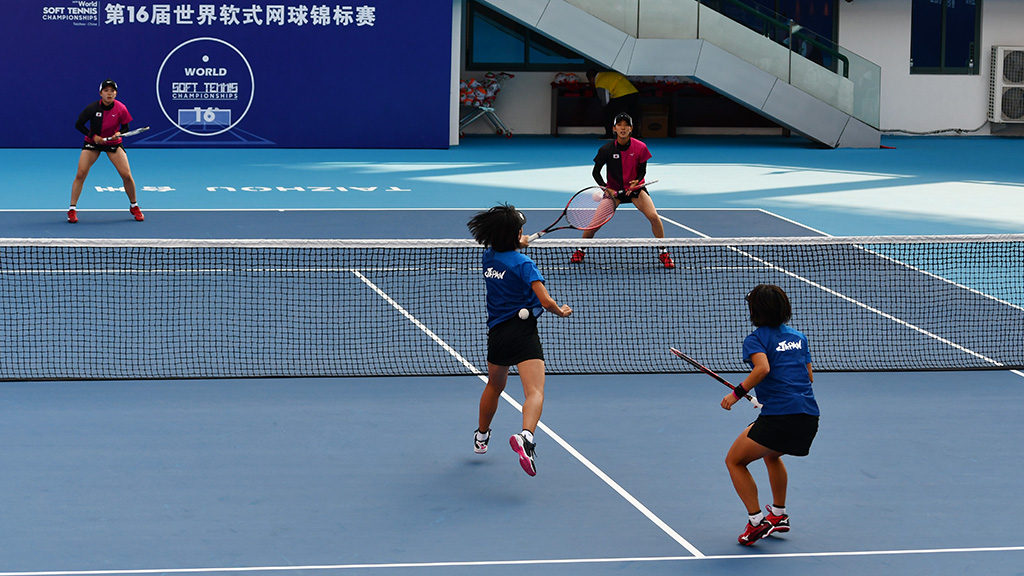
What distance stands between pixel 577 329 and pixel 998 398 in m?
3.26

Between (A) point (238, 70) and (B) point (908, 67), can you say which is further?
(B) point (908, 67)

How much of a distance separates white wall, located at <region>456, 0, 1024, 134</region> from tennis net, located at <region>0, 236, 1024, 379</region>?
15.2 m

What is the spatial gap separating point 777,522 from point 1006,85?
27361 mm

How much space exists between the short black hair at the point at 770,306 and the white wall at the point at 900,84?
23.7 metres

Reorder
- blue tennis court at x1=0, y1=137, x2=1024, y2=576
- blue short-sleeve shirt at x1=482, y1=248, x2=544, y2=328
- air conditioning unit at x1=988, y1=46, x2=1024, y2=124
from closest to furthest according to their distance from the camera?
blue tennis court at x1=0, y1=137, x2=1024, y2=576
blue short-sleeve shirt at x1=482, y1=248, x2=544, y2=328
air conditioning unit at x1=988, y1=46, x2=1024, y2=124

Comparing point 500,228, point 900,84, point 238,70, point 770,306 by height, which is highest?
point 900,84

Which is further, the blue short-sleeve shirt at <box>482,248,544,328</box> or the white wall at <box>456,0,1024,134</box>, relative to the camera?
the white wall at <box>456,0,1024,134</box>

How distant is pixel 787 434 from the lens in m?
5.50

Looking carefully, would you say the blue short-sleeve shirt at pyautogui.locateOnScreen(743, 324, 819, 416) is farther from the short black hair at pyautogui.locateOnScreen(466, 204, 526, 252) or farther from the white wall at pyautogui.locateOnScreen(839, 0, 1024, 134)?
the white wall at pyautogui.locateOnScreen(839, 0, 1024, 134)

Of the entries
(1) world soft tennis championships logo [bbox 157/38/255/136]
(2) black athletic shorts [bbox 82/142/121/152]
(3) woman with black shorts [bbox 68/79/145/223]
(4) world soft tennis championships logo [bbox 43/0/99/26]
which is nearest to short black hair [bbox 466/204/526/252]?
(3) woman with black shorts [bbox 68/79/145/223]

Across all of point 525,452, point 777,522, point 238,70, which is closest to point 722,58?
point 238,70

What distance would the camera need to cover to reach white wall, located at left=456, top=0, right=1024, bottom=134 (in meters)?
29.1

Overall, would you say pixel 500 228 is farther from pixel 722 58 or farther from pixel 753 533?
pixel 722 58

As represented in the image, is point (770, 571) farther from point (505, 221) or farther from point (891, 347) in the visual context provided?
point (891, 347)
